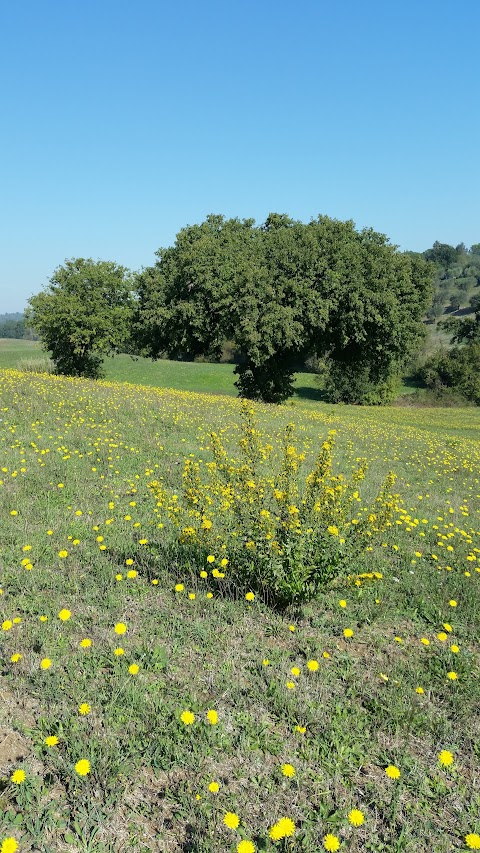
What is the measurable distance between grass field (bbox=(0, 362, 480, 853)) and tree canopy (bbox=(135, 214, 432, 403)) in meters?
17.1

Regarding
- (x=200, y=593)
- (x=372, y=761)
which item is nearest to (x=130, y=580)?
(x=200, y=593)

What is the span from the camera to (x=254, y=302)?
2133 cm

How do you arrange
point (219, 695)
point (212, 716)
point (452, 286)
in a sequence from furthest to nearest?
1. point (452, 286)
2. point (219, 695)
3. point (212, 716)

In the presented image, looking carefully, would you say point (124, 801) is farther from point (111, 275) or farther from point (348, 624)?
point (111, 275)

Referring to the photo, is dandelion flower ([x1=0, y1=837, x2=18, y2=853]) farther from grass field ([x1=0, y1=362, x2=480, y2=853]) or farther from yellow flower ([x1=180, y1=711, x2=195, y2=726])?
yellow flower ([x1=180, y1=711, x2=195, y2=726])

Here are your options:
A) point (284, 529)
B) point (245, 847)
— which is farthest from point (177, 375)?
point (245, 847)

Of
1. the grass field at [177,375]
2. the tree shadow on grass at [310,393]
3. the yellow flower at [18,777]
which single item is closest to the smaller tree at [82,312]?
the grass field at [177,375]

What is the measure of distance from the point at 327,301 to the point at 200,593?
19.4m

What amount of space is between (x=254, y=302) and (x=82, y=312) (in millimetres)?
9591

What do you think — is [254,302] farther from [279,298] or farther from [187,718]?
[187,718]

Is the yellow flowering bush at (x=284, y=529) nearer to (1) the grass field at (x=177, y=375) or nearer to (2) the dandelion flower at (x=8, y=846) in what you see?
(2) the dandelion flower at (x=8, y=846)

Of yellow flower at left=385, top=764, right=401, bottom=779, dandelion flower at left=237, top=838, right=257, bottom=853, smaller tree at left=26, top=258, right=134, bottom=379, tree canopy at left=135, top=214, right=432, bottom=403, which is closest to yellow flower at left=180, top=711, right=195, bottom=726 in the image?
dandelion flower at left=237, top=838, right=257, bottom=853

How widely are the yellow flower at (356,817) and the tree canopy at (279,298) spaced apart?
64.7 ft

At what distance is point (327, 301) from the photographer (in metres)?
21.7
